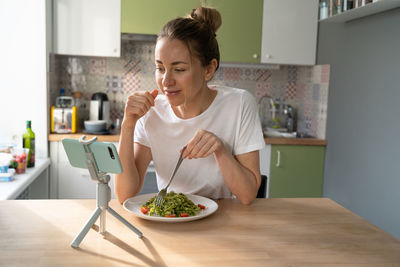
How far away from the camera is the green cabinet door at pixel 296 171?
3.21 m

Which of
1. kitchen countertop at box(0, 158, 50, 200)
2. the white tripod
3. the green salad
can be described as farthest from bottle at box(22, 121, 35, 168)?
the white tripod

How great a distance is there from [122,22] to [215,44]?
183 centimetres

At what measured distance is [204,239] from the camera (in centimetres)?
102

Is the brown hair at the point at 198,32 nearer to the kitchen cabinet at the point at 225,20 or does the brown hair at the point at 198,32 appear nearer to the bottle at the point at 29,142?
the bottle at the point at 29,142

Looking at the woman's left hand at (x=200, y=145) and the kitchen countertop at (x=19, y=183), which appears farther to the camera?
the kitchen countertop at (x=19, y=183)

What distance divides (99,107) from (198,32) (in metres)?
2.11

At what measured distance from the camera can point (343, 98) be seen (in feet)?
9.48

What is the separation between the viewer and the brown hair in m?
1.41

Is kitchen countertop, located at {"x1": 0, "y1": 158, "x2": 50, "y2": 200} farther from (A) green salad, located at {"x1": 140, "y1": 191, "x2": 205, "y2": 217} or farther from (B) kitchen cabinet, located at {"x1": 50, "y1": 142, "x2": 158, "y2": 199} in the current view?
(A) green salad, located at {"x1": 140, "y1": 191, "x2": 205, "y2": 217}

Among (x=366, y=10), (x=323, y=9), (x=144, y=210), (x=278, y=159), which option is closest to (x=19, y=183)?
(x=144, y=210)

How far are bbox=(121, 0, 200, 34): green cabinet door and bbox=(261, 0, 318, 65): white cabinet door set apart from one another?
0.62 m

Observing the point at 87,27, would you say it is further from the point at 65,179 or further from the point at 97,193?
the point at 97,193

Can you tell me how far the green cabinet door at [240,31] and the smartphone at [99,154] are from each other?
8.06 feet

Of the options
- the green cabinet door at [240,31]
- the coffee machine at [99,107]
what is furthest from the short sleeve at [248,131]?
the coffee machine at [99,107]
